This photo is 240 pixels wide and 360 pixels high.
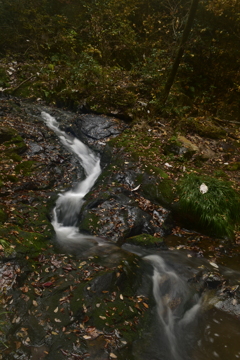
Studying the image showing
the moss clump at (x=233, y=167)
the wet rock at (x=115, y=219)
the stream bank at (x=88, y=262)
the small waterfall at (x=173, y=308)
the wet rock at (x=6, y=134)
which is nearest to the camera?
the stream bank at (x=88, y=262)

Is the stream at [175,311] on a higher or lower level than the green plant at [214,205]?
lower

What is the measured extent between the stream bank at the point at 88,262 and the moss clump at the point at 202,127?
243 cm

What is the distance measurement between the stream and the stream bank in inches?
5.2

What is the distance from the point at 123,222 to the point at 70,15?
53.7 ft

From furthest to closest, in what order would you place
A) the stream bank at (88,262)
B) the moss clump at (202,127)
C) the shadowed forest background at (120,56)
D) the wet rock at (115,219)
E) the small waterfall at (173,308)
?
the shadowed forest background at (120,56)
the moss clump at (202,127)
the wet rock at (115,219)
the small waterfall at (173,308)
the stream bank at (88,262)

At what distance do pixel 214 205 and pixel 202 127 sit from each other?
480cm

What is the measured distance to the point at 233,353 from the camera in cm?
330

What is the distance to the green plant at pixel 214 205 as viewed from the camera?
19.4 feet

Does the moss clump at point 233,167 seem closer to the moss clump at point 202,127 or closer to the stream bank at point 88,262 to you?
the moss clump at point 202,127

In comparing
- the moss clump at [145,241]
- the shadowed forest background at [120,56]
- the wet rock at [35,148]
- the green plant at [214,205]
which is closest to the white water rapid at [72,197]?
the moss clump at [145,241]

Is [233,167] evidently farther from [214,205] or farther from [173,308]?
[173,308]

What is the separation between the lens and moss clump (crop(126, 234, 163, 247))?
5.63m

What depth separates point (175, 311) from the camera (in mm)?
4156

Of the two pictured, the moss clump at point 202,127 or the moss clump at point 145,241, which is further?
the moss clump at point 202,127
